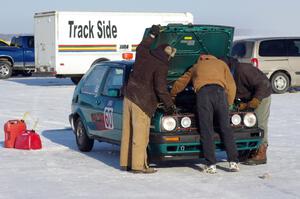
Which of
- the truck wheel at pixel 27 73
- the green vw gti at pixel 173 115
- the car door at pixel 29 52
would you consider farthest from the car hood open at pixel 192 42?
the truck wheel at pixel 27 73

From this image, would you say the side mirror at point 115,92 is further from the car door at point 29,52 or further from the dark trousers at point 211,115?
the car door at point 29,52

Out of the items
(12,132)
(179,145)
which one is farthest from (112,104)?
(12,132)

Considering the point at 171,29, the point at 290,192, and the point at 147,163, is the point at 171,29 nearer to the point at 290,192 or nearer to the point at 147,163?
the point at 147,163

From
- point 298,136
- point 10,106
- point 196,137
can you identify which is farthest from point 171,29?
point 10,106

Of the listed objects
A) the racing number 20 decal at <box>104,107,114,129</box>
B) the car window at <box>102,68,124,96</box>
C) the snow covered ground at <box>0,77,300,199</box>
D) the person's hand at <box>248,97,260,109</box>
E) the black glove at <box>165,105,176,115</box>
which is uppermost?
the car window at <box>102,68,124,96</box>

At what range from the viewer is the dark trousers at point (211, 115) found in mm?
8984

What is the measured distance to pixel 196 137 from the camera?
9.10m

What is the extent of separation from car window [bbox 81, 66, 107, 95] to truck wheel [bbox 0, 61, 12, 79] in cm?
1871

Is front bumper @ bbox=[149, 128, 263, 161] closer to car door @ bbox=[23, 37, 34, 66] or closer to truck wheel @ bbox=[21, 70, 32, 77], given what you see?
car door @ bbox=[23, 37, 34, 66]

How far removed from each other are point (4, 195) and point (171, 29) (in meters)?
3.28

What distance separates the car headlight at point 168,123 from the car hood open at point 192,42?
4.09 feet

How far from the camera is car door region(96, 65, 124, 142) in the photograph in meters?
9.87

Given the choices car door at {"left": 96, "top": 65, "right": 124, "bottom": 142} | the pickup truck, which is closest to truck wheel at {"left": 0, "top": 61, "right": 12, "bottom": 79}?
the pickup truck

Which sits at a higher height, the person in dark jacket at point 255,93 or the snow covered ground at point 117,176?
the person in dark jacket at point 255,93
